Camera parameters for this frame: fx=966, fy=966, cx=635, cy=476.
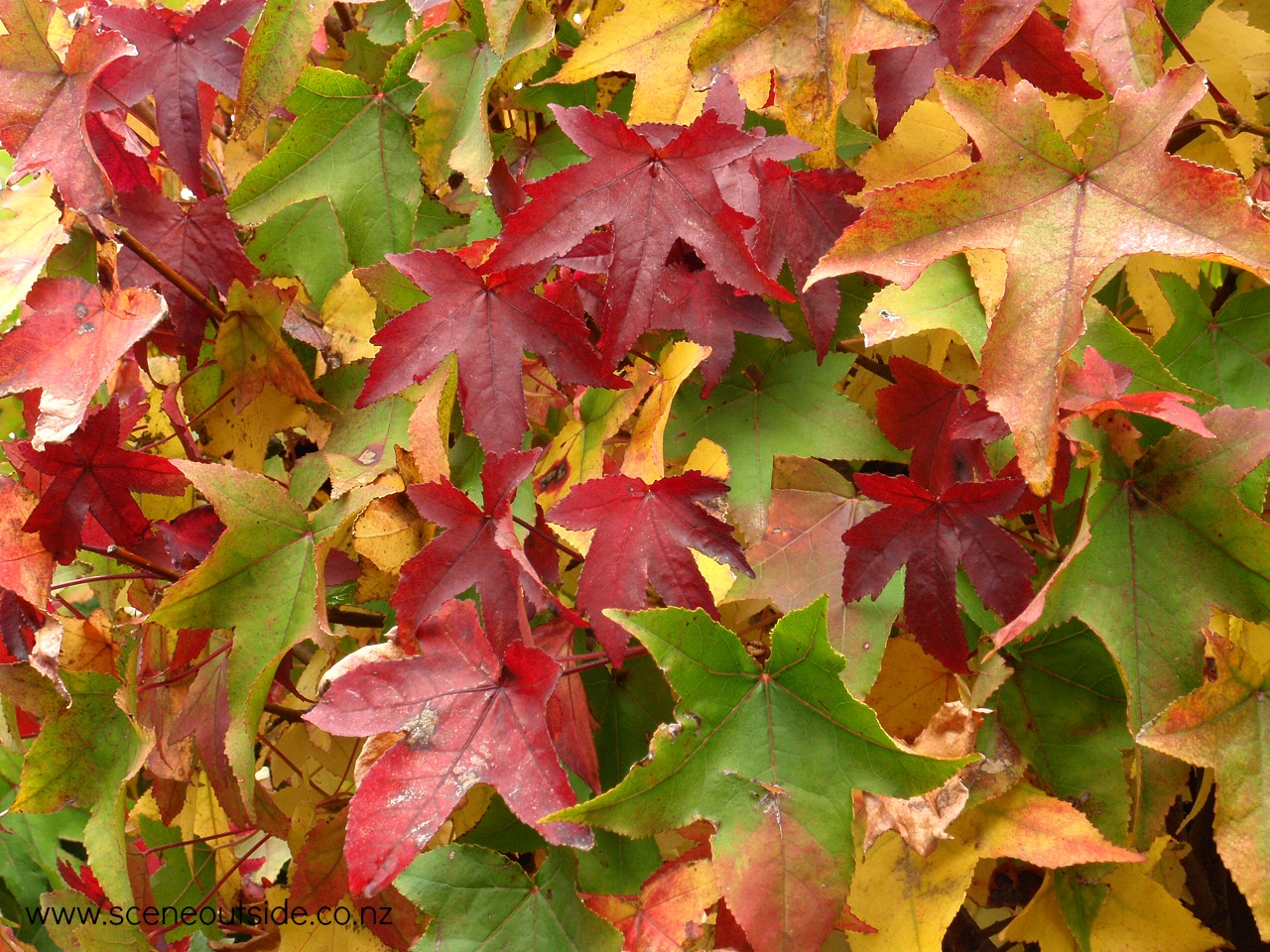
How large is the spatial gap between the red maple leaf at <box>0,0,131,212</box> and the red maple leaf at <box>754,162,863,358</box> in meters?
0.52

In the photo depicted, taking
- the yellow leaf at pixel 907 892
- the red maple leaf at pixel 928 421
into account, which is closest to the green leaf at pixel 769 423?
the red maple leaf at pixel 928 421

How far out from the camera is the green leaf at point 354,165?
34.7 inches

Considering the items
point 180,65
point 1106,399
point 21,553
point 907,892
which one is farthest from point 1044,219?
point 21,553

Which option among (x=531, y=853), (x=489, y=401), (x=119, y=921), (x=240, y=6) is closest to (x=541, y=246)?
(x=489, y=401)

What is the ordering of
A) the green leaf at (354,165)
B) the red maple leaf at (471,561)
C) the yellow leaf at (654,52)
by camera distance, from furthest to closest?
the green leaf at (354,165)
the yellow leaf at (654,52)
the red maple leaf at (471,561)

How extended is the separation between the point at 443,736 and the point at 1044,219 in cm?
50

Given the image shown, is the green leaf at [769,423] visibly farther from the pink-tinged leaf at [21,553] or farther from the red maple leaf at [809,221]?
the pink-tinged leaf at [21,553]

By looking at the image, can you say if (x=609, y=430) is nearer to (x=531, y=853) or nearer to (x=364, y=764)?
(x=364, y=764)

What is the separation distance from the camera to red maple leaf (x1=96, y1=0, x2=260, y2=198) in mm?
822

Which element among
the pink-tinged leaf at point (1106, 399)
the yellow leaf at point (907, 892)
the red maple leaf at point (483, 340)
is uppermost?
the red maple leaf at point (483, 340)

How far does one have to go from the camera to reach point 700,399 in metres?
0.81

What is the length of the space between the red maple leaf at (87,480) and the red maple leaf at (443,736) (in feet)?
1.10

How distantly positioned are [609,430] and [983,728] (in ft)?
1.18

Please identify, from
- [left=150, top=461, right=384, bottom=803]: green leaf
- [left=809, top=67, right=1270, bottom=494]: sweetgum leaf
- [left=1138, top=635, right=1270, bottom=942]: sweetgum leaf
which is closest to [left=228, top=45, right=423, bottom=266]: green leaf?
[left=150, top=461, right=384, bottom=803]: green leaf
